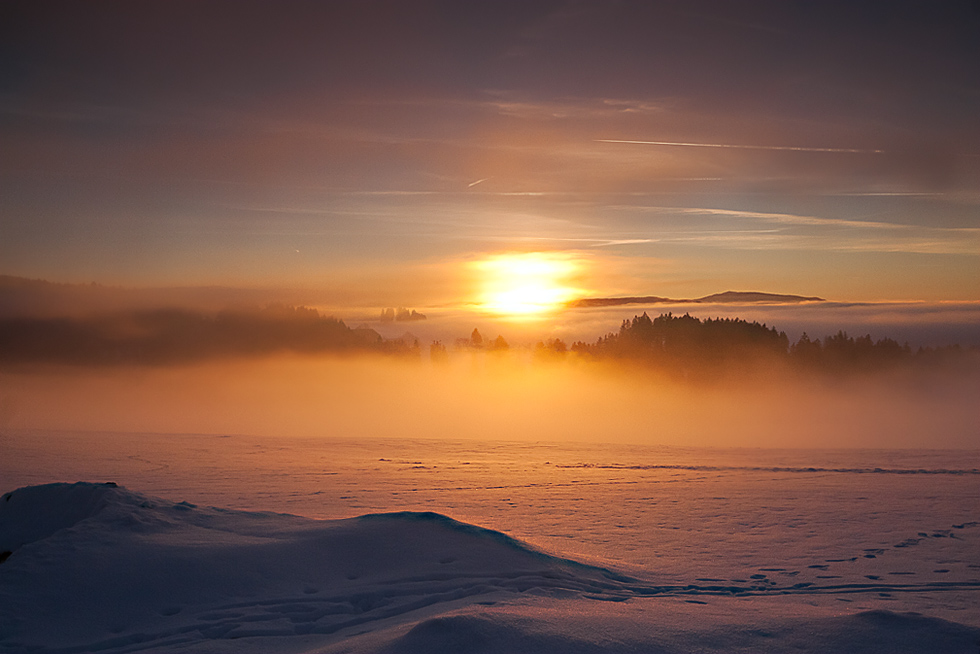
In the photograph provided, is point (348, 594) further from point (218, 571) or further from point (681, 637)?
point (681, 637)

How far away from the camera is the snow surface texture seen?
18.4 ft

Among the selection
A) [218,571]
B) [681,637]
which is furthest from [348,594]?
[681,637]

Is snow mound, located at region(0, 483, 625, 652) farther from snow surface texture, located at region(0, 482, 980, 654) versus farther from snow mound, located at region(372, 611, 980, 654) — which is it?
snow mound, located at region(372, 611, 980, 654)

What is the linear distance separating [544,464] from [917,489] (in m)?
9.96

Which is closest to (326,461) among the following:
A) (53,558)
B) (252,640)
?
(53,558)

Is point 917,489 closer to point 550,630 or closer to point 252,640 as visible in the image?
point 550,630

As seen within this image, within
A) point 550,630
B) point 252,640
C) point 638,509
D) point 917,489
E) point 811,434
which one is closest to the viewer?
point 550,630

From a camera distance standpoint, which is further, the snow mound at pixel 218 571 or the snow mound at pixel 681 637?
the snow mound at pixel 218 571

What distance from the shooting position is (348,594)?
728 cm

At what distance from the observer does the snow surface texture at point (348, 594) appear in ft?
18.4

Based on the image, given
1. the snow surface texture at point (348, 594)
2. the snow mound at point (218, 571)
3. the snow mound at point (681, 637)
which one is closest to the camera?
the snow mound at point (681, 637)

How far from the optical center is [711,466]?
20031mm

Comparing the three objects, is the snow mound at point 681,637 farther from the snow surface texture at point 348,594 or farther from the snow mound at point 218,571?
the snow mound at point 218,571

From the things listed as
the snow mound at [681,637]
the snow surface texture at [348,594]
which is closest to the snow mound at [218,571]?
the snow surface texture at [348,594]
